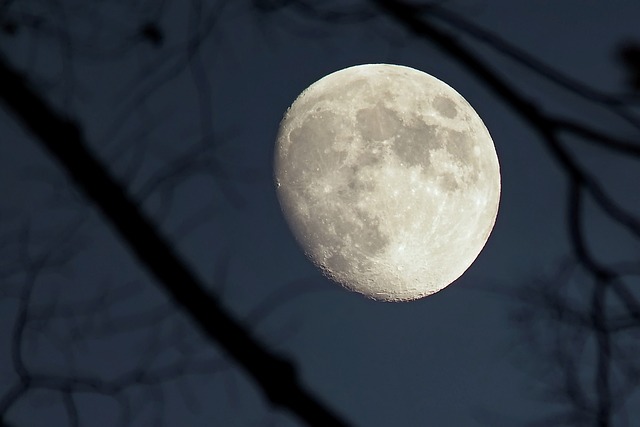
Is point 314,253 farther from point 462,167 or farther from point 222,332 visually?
point 222,332

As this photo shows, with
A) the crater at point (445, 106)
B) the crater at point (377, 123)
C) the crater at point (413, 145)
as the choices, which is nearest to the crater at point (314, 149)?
the crater at point (377, 123)

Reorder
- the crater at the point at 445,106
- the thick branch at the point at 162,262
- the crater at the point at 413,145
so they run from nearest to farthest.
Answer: the thick branch at the point at 162,262, the crater at the point at 413,145, the crater at the point at 445,106

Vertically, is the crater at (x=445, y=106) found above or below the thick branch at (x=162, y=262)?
above

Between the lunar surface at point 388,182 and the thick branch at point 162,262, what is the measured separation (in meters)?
2.29

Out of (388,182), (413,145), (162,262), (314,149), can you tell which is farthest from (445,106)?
(162,262)

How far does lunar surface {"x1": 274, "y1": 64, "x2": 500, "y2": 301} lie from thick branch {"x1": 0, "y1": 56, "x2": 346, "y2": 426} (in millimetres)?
2293

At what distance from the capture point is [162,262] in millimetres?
2695

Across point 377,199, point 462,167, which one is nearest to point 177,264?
point 377,199

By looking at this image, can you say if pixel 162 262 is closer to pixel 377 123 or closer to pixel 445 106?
pixel 377 123

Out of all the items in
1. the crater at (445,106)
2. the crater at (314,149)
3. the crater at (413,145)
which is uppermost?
the crater at (445,106)

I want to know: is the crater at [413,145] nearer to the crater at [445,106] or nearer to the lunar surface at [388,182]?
the lunar surface at [388,182]

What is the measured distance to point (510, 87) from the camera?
3.31 metres

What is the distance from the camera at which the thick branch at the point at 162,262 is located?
249 centimetres

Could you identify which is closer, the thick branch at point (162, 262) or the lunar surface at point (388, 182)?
the thick branch at point (162, 262)
